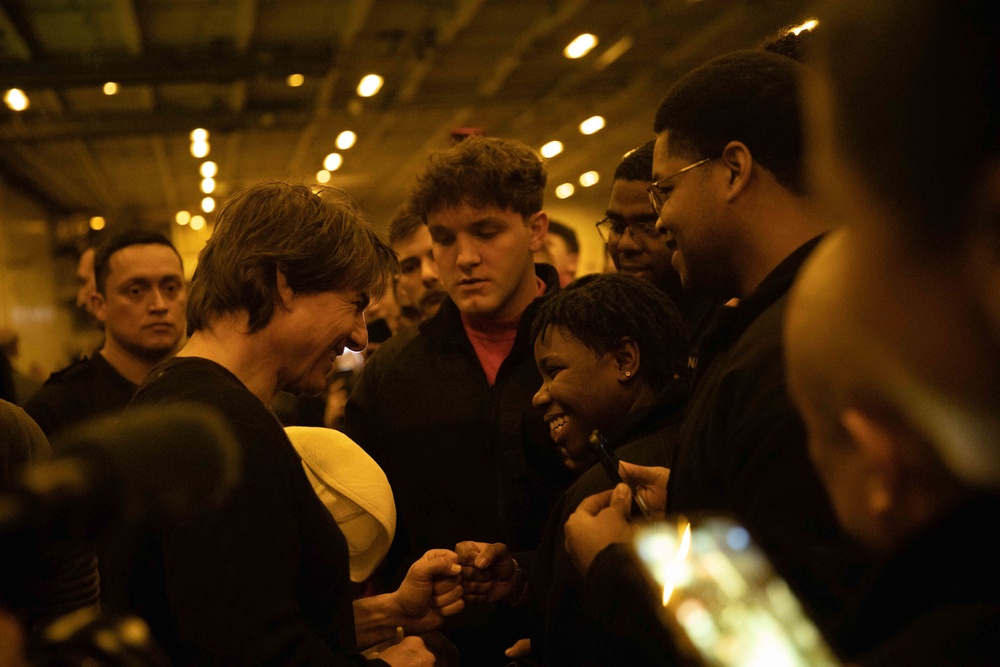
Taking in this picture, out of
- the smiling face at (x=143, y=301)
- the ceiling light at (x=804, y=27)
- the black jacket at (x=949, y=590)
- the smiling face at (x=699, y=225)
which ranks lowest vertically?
the black jacket at (x=949, y=590)

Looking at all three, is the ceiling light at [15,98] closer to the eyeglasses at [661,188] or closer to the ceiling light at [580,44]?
the ceiling light at [580,44]

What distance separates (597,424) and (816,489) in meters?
1.09

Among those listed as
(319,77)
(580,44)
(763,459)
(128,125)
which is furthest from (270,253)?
(128,125)

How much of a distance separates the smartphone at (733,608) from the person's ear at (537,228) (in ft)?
6.36

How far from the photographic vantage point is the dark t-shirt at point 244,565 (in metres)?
1.53

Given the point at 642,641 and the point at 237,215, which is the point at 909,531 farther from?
the point at 237,215

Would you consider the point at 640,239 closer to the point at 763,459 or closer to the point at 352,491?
the point at 352,491

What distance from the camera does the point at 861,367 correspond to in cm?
70

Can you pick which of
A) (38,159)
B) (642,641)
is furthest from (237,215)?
(38,159)

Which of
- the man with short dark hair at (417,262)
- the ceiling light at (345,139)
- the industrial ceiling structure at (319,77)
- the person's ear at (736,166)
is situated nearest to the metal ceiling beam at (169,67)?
the industrial ceiling structure at (319,77)

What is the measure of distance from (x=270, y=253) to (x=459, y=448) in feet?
4.08

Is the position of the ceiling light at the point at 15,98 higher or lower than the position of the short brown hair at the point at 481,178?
higher

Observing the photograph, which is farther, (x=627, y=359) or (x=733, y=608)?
(x=627, y=359)

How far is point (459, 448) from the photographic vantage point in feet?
9.66
